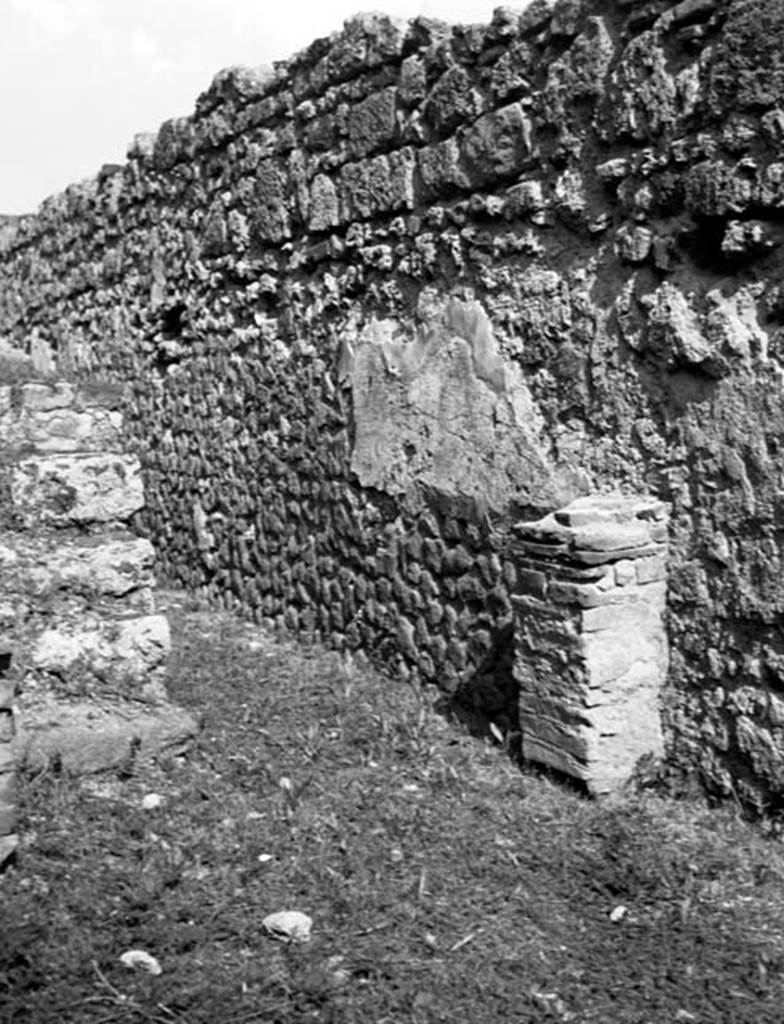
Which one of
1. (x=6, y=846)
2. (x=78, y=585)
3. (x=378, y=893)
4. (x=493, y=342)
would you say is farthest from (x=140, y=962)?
(x=493, y=342)

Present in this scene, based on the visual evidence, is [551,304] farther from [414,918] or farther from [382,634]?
[414,918]

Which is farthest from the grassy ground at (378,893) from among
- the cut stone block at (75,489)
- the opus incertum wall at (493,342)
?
the cut stone block at (75,489)

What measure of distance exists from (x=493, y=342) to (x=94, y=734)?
2.12m

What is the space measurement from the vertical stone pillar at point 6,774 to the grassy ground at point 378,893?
11 centimetres

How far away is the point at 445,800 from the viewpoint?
188 inches

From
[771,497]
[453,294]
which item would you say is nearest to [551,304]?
[453,294]

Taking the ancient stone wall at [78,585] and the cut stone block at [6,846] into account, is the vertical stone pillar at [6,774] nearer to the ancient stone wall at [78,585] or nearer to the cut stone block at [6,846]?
the cut stone block at [6,846]

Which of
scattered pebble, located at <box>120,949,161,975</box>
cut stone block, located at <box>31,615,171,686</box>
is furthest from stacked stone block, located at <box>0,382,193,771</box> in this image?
scattered pebble, located at <box>120,949,161,975</box>

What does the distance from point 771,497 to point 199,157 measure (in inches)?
172

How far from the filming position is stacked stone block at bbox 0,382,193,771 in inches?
192

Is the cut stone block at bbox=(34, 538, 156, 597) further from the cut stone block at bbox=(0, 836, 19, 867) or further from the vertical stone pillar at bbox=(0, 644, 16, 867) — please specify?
the cut stone block at bbox=(0, 836, 19, 867)

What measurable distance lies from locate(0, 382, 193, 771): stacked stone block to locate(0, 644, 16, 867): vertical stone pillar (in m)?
0.82

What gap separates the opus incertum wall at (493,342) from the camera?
4.47m

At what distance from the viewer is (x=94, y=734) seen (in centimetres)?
474
